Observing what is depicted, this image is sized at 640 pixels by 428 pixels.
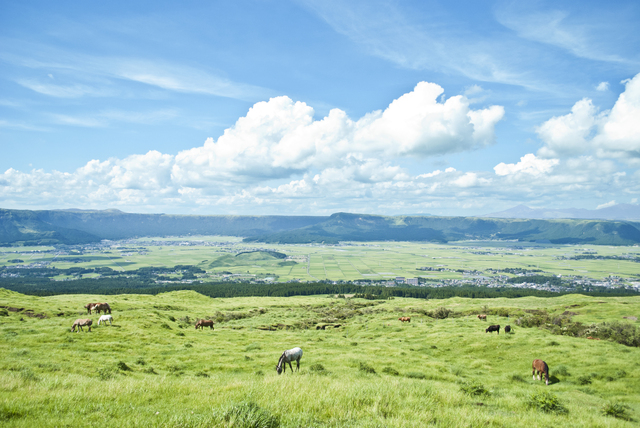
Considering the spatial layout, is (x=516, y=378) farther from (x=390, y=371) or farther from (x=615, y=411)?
(x=390, y=371)

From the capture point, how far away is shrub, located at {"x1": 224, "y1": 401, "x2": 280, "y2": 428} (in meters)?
6.77

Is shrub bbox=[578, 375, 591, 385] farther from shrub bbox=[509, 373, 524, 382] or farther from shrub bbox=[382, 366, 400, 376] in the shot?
shrub bbox=[382, 366, 400, 376]

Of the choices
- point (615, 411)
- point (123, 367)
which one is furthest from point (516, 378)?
point (123, 367)

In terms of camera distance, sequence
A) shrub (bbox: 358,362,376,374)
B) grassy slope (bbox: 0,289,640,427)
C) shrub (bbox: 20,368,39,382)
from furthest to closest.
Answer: shrub (bbox: 358,362,376,374)
shrub (bbox: 20,368,39,382)
grassy slope (bbox: 0,289,640,427)

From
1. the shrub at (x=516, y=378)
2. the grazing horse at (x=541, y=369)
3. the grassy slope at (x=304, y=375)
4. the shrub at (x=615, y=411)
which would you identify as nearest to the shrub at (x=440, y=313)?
the grassy slope at (x=304, y=375)

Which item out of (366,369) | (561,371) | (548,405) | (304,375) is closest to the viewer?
(548,405)


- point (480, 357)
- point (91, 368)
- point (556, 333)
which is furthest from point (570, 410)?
point (556, 333)

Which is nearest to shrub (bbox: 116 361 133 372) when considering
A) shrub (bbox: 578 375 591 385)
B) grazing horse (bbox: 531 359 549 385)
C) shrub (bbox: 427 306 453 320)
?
grazing horse (bbox: 531 359 549 385)

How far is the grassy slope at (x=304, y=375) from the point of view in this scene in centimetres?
802

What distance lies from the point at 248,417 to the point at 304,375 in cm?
919

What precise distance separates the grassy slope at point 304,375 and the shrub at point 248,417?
24cm

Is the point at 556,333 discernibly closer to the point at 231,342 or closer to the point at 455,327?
the point at 455,327

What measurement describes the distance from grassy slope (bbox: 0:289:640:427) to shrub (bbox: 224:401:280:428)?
235 mm

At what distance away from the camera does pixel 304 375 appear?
50.4 feet
